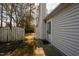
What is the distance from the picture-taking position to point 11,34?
13.1m

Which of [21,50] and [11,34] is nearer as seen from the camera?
[21,50]

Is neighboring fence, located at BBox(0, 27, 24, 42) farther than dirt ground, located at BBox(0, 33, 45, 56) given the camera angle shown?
Yes

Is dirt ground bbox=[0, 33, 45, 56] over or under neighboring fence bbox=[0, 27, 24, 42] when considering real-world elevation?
under

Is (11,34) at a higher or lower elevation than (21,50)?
higher

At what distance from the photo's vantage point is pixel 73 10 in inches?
213

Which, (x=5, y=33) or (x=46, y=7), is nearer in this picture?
(x=5, y=33)

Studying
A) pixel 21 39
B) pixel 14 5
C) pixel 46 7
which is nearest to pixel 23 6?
pixel 14 5

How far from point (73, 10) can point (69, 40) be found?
4.18 ft

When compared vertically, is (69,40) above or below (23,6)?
below

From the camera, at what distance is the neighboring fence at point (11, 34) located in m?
12.5

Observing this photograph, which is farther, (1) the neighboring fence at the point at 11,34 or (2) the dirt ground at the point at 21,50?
(1) the neighboring fence at the point at 11,34

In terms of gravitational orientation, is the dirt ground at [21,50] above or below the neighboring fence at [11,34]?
below

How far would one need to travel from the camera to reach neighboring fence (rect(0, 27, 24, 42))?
493 inches

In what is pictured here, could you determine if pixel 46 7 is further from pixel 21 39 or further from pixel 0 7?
pixel 0 7
